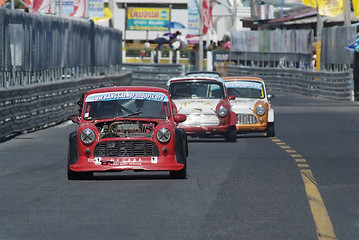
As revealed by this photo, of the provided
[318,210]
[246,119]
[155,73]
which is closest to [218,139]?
[246,119]

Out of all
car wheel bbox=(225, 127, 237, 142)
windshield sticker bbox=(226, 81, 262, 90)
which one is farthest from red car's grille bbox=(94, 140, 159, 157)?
windshield sticker bbox=(226, 81, 262, 90)

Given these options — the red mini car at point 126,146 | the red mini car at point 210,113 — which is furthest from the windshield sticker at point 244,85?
the red mini car at point 126,146

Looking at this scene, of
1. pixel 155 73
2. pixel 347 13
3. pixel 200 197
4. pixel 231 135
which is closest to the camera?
pixel 200 197

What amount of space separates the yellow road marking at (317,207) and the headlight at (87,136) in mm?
2881

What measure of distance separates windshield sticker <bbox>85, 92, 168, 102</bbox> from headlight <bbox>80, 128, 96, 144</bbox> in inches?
45.7

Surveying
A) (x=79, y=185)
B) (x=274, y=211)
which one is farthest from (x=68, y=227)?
(x=79, y=185)

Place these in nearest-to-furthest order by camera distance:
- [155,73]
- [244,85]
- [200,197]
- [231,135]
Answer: [200,197], [231,135], [244,85], [155,73]

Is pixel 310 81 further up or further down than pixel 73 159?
further up

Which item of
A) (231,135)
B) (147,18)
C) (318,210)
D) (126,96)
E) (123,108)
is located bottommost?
(231,135)

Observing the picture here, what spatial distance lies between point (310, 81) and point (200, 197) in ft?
133

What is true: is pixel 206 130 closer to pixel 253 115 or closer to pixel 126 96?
pixel 253 115

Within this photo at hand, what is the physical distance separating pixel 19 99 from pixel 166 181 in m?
11.5

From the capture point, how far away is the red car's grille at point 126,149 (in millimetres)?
14320

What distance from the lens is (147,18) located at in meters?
112
